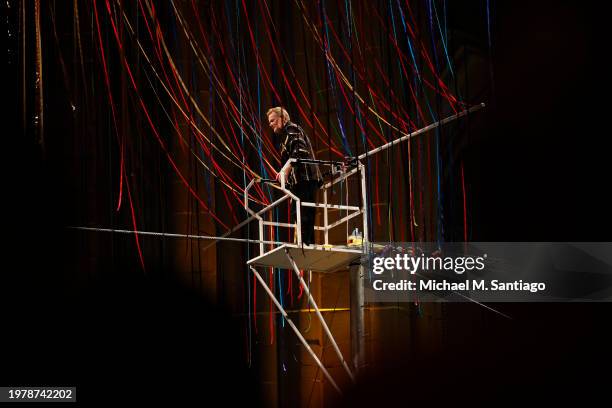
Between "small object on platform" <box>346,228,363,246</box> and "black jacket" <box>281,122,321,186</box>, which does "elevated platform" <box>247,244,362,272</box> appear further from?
"black jacket" <box>281,122,321,186</box>

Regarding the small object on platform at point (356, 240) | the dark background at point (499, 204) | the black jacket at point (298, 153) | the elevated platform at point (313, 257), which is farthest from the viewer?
the dark background at point (499, 204)

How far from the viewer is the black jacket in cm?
804

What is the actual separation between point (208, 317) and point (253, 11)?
334 cm

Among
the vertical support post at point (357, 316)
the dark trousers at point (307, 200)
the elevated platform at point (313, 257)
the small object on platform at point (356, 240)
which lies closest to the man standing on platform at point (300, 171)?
the dark trousers at point (307, 200)

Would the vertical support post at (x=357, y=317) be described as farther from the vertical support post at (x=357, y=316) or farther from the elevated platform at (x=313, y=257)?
the elevated platform at (x=313, y=257)

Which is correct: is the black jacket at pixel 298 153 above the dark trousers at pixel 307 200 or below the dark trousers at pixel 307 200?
above

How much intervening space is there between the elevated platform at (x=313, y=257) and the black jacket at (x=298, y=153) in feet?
1.84

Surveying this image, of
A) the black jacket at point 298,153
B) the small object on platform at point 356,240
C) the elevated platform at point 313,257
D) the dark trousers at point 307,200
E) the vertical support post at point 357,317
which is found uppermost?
the black jacket at point 298,153

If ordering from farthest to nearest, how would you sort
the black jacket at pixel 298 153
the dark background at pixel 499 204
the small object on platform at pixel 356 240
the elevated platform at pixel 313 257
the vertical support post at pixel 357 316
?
the dark background at pixel 499 204 < the vertical support post at pixel 357 316 < the small object on platform at pixel 356 240 < the black jacket at pixel 298 153 < the elevated platform at pixel 313 257

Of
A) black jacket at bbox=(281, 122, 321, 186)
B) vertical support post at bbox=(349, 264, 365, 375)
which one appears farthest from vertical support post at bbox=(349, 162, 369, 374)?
black jacket at bbox=(281, 122, 321, 186)

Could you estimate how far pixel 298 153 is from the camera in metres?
8.09

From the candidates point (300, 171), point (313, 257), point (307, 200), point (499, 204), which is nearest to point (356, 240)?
point (313, 257)

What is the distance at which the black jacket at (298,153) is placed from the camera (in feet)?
26.4

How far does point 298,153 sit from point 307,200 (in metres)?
0.39
